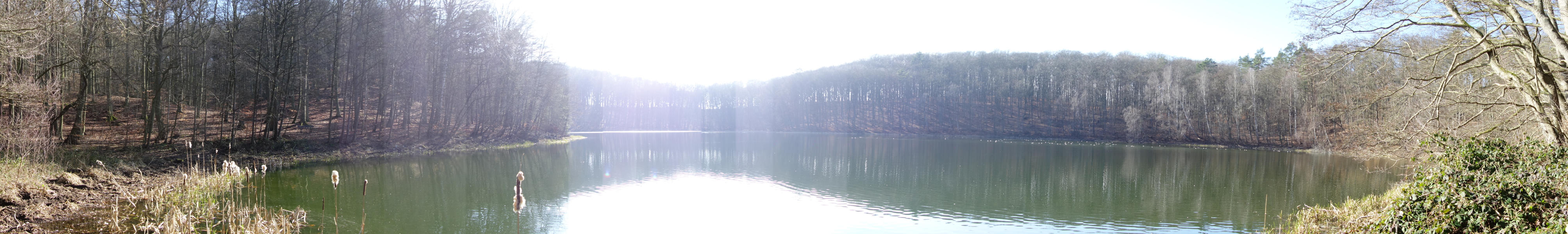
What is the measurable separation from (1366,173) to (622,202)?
2048 centimetres

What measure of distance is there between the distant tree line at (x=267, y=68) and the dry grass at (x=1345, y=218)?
1466 cm

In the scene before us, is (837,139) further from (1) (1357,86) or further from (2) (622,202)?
(2) (622,202)

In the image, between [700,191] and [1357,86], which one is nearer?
[700,191]

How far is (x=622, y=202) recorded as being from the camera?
12.6 m

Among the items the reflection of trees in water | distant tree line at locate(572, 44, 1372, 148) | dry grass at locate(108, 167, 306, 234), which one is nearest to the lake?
the reflection of trees in water

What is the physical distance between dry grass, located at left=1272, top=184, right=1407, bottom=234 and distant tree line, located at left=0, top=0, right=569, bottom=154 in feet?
48.1

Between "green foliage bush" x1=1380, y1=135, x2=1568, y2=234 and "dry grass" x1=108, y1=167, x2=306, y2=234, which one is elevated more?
"green foliage bush" x1=1380, y1=135, x2=1568, y2=234

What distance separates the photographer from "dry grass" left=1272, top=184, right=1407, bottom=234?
27.0 ft

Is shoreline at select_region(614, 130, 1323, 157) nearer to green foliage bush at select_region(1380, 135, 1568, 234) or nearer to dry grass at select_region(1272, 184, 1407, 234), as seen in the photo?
dry grass at select_region(1272, 184, 1407, 234)

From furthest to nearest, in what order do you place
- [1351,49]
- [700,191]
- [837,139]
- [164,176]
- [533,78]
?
1. [837,139]
2. [533,78]
3. [700,191]
4. [164,176]
5. [1351,49]

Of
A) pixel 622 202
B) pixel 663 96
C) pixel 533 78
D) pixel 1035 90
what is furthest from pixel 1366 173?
pixel 663 96

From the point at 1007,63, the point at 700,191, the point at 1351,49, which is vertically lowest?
the point at 700,191

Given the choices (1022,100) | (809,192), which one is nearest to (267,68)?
(809,192)

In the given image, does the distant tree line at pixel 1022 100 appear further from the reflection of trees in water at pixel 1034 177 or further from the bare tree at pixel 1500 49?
the bare tree at pixel 1500 49
